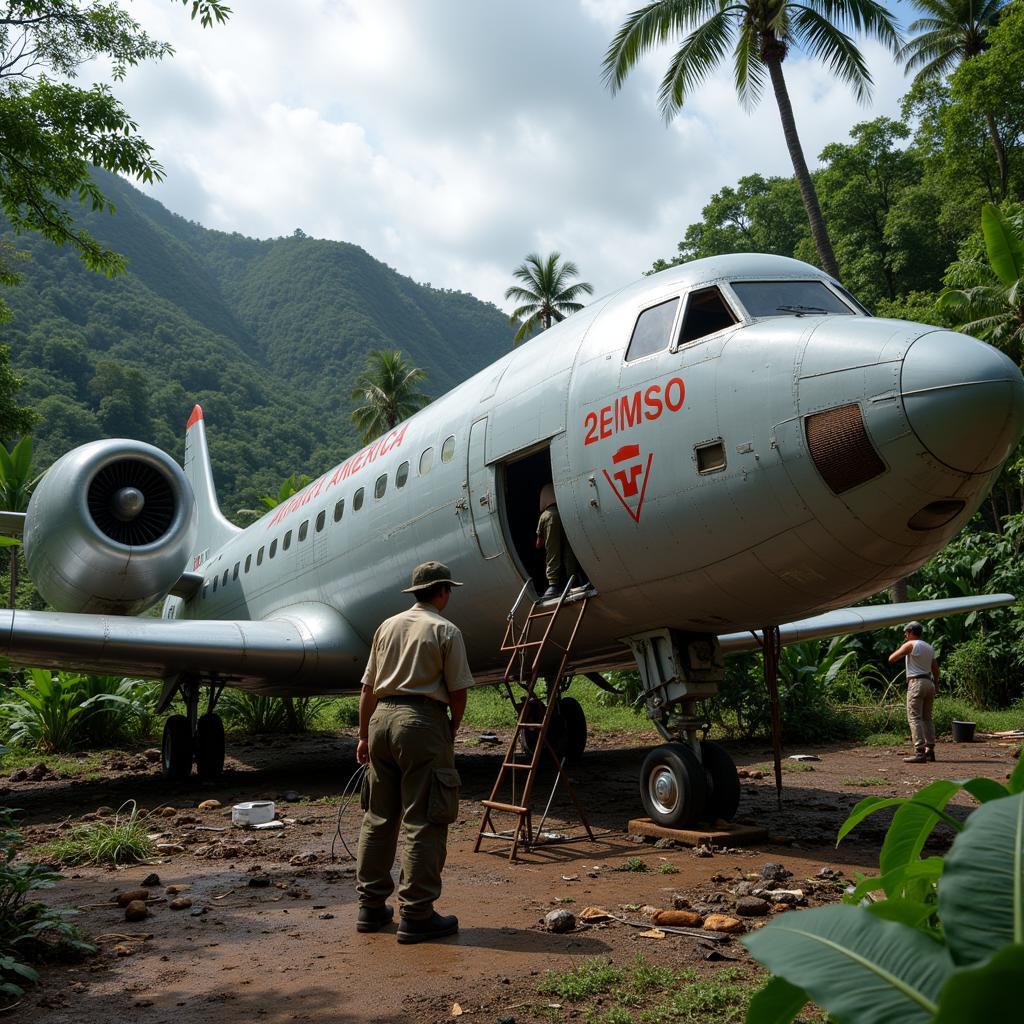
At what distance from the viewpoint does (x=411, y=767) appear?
15.0 ft

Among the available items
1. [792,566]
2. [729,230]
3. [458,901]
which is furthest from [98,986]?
[729,230]

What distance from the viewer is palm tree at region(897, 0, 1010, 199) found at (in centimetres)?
3391

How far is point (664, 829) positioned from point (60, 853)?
4544mm

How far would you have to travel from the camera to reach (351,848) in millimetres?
6891

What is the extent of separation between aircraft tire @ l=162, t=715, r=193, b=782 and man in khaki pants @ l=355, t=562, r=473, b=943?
7172 millimetres

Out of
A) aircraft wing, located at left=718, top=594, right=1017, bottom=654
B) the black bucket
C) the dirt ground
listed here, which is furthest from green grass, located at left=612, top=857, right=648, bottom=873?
the black bucket

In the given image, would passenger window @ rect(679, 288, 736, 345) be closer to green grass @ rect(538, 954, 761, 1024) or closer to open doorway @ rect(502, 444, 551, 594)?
open doorway @ rect(502, 444, 551, 594)

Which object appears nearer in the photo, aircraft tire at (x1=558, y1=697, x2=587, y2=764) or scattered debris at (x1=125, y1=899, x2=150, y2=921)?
scattered debris at (x1=125, y1=899, x2=150, y2=921)

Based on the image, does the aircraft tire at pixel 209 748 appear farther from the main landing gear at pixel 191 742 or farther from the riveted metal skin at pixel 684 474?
the riveted metal skin at pixel 684 474

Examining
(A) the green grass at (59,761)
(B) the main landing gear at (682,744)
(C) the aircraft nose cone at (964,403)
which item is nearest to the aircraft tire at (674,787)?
(B) the main landing gear at (682,744)

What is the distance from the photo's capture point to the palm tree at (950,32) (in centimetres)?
3391

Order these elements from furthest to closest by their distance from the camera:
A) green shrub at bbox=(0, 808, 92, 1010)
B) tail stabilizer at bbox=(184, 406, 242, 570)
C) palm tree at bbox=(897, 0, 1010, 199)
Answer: palm tree at bbox=(897, 0, 1010, 199)
tail stabilizer at bbox=(184, 406, 242, 570)
green shrub at bbox=(0, 808, 92, 1010)

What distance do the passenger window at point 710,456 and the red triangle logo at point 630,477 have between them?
40 cm

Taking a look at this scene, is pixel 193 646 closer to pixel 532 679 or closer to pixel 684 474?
pixel 532 679
